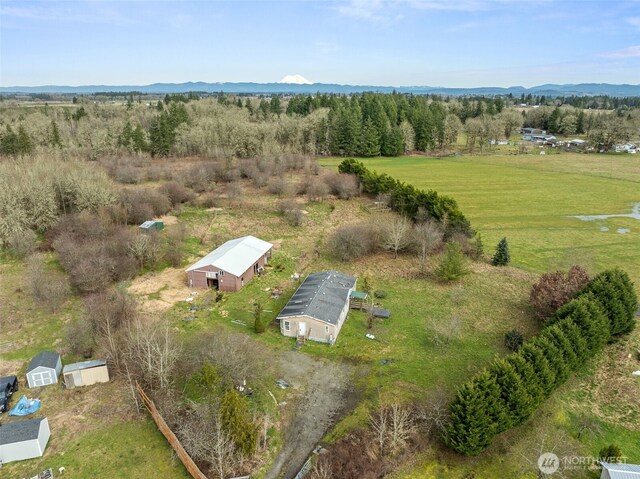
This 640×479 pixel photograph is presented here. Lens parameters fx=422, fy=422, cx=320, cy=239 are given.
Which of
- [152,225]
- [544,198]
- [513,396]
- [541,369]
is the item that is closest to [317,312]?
[513,396]

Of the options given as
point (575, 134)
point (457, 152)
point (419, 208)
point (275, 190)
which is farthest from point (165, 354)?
point (575, 134)

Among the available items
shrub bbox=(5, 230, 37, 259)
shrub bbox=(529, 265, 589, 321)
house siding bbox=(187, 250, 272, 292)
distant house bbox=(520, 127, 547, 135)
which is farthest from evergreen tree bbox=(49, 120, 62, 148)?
distant house bbox=(520, 127, 547, 135)

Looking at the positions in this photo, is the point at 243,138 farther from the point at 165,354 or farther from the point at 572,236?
the point at 165,354

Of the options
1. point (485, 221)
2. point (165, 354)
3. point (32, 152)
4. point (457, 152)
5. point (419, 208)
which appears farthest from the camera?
point (457, 152)

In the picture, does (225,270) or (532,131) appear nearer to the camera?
(225,270)

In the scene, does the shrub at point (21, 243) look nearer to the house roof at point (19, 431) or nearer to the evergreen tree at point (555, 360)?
the house roof at point (19, 431)

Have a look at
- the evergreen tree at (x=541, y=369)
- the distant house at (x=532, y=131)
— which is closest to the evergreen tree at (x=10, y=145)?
the evergreen tree at (x=541, y=369)

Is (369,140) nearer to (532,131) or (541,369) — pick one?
(532,131)
